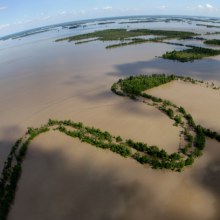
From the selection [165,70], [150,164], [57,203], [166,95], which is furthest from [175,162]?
[165,70]

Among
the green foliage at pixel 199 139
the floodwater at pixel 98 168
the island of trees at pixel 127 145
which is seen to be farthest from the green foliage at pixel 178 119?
the green foliage at pixel 199 139

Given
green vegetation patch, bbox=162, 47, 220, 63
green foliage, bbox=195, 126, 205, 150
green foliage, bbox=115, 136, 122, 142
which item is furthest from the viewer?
green vegetation patch, bbox=162, 47, 220, 63

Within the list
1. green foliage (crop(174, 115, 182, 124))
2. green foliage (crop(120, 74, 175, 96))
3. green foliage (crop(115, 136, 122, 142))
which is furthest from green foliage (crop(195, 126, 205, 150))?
green foliage (crop(120, 74, 175, 96))

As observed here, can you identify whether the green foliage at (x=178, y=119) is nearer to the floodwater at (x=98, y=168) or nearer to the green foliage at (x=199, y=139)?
the floodwater at (x=98, y=168)

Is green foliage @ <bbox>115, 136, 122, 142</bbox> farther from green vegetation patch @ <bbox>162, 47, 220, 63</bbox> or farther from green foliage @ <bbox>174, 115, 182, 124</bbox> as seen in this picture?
green vegetation patch @ <bbox>162, 47, 220, 63</bbox>

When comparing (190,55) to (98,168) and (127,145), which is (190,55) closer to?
(127,145)

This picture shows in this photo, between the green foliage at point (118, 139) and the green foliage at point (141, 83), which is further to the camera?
Answer: the green foliage at point (141, 83)

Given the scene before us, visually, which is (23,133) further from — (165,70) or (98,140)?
(165,70)

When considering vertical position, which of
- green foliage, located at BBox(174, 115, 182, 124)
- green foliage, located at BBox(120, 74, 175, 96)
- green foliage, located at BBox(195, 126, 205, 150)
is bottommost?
green foliage, located at BBox(195, 126, 205, 150)

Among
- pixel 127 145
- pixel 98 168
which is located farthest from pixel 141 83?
pixel 98 168
